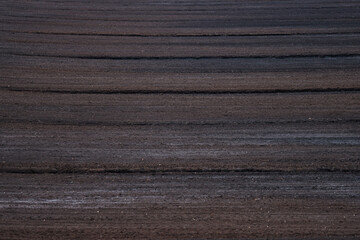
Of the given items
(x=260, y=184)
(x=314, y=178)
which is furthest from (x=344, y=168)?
(x=260, y=184)

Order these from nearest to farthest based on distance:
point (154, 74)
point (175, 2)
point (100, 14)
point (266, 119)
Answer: point (266, 119) → point (154, 74) → point (100, 14) → point (175, 2)

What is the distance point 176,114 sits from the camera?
8.46ft

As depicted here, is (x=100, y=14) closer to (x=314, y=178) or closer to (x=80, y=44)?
(x=80, y=44)

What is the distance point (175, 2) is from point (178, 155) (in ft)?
9.40

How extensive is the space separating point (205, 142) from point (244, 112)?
334mm

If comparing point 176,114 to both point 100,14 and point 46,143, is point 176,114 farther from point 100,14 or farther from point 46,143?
point 100,14

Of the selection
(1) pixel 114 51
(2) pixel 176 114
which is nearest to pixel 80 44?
(1) pixel 114 51

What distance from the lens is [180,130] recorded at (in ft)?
7.95

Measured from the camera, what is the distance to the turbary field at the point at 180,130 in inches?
72.3

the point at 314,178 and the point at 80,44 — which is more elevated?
the point at 80,44

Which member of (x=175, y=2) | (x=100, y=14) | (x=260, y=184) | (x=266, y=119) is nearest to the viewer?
(x=260, y=184)

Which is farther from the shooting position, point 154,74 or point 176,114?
point 154,74

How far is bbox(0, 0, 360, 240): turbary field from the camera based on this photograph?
6.03 feet

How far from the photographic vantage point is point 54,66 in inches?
125
